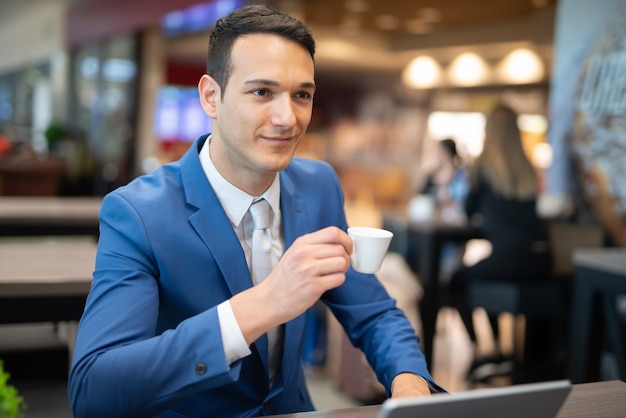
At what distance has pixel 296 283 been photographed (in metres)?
1.07

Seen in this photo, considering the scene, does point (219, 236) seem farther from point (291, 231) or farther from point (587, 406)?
point (587, 406)

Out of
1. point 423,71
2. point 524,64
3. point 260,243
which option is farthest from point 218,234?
point 524,64

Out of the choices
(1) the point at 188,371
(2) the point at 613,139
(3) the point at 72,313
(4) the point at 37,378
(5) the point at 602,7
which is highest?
(5) the point at 602,7

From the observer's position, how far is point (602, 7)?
4887 millimetres

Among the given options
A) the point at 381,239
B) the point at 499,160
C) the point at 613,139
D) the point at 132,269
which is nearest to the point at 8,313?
the point at 132,269

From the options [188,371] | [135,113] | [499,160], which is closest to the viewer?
[188,371]

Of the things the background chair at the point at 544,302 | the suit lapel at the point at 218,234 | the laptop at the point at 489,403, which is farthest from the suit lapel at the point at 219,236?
the background chair at the point at 544,302

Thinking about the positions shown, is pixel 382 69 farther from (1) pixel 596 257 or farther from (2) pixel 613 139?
(1) pixel 596 257

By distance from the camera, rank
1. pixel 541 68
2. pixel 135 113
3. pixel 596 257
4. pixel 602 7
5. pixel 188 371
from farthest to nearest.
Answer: pixel 135 113
pixel 541 68
pixel 602 7
pixel 596 257
pixel 188 371

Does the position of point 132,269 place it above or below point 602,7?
below

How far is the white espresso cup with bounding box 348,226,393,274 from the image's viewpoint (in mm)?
1109

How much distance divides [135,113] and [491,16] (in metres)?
5.74

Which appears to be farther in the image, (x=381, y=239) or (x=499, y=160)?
(x=499, y=160)

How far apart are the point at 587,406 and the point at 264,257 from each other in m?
0.66
